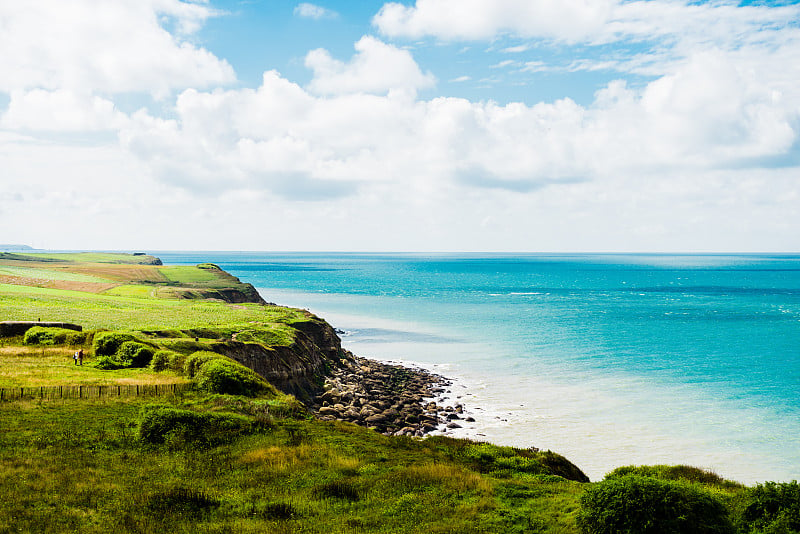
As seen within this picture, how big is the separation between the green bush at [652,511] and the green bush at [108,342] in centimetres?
3541

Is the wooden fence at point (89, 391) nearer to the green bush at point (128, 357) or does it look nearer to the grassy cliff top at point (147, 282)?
the green bush at point (128, 357)

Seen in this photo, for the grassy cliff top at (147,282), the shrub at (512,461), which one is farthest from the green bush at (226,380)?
the grassy cliff top at (147,282)

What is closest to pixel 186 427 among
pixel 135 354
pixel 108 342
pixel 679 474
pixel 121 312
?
pixel 135 354

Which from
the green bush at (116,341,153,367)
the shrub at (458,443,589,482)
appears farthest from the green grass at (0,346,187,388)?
the shrub at (458,443,589,482)

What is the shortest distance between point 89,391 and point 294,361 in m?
25.8

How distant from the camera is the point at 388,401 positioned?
53.2 meters

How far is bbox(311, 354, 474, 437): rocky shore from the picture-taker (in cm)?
4597

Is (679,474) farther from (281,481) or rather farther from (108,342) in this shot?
(108,342)

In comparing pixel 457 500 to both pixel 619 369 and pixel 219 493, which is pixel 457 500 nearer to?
pixel 219 493

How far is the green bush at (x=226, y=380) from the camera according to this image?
Answer: 2991 centimetres

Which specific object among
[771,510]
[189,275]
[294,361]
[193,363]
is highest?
[771,510]

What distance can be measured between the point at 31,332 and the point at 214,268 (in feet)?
417

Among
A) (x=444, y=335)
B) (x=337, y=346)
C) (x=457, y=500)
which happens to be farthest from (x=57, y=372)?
(x=444, y=335)

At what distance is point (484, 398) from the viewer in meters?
55.4
